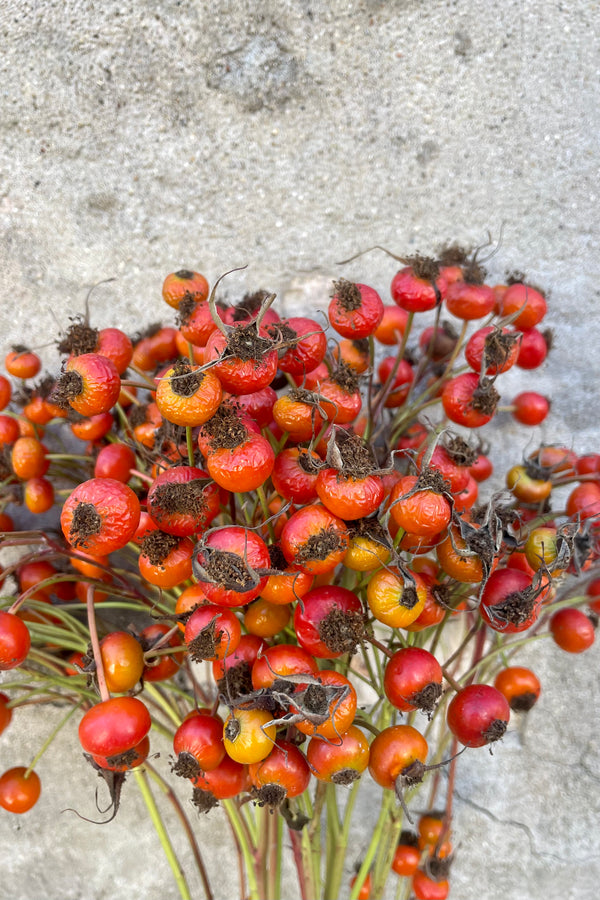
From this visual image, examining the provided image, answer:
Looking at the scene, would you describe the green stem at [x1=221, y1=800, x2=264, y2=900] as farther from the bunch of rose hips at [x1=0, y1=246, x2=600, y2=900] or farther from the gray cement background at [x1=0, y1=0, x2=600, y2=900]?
the gray cement background at [x1=0, y1=0, x2=600, y2=900]

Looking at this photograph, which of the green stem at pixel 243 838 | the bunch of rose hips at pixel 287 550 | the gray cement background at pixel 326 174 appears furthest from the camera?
the gray cement background at pixel 326 174

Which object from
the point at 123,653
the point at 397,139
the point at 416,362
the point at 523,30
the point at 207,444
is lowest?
the point at 123,653

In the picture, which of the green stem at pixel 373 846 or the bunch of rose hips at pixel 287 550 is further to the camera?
the green stem at pixel 373 846

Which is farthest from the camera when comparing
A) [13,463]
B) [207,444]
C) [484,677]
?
[484,677]

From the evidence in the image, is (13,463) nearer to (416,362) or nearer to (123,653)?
(123,653)

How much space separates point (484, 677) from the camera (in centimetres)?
101

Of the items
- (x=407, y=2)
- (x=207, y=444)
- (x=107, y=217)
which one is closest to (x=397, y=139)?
(x=407, y=2)

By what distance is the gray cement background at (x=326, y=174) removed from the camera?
3.41 feet

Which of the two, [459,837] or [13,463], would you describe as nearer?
[13,463]

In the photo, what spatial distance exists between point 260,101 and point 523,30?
0.49 meters

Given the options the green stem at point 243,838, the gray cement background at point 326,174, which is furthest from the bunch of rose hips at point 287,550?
the gray cement background at point 326,174

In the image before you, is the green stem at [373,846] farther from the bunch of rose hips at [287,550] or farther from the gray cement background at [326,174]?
the gray cement background at [326,174]

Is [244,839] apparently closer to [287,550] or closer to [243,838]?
[243,838]

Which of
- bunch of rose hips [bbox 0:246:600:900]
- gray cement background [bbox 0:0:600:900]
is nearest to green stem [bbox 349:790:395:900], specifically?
bunch of rose hips [bbox 0:246:600:900]
